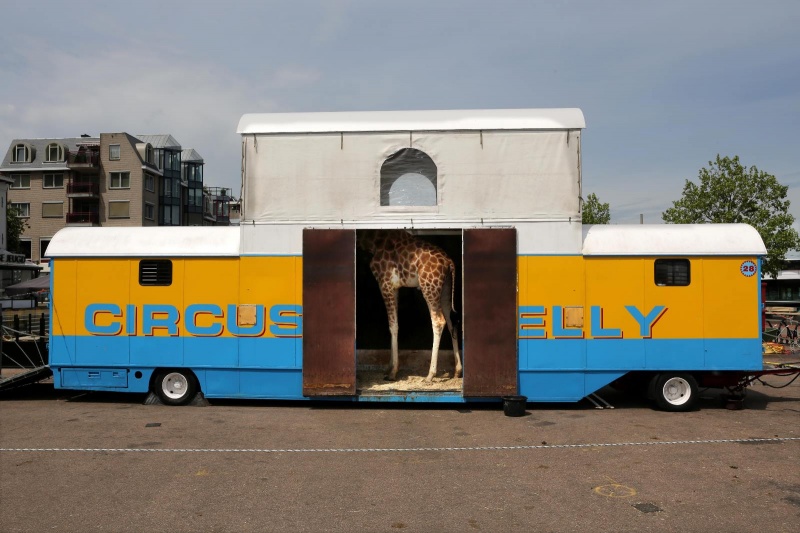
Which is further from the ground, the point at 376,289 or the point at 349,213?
the point at 349,213

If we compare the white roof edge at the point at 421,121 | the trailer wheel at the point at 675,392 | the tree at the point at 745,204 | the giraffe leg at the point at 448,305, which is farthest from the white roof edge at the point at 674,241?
the tree at the point at 745,204

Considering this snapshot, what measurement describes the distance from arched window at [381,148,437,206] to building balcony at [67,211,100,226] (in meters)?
47.8

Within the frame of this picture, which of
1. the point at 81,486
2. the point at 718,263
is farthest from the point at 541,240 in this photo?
the point at 81,486

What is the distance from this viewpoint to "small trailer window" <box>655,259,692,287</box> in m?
11.0

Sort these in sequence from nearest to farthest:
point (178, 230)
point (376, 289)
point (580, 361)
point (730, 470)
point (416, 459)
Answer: point (730, 470) → point (416, 459) → point (580, 361) → point (178, 230) → point (376, 289)

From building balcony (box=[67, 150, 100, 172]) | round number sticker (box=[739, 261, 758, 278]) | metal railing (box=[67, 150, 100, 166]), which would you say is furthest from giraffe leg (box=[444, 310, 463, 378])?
metal railing (box=[67, 150, 100, 166])

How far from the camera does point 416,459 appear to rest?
26.2 ft

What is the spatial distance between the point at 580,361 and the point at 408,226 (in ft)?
12.8

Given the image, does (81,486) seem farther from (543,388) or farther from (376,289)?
(376,289)

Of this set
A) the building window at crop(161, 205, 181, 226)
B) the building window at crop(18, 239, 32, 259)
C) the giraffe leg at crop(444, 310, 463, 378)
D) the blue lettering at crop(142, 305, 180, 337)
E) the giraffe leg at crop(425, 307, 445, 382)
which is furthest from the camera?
the building window at crop(161, 205, 181, 226)

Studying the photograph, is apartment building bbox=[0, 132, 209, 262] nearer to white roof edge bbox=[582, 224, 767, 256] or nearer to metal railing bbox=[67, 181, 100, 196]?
metal railing bbox=[67, 181, 100, 196]

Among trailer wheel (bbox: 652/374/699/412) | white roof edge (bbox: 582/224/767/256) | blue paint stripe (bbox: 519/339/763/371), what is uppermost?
white roof edge (bbox: 582/224/767/256)

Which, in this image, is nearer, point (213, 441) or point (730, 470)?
point (730, 470)

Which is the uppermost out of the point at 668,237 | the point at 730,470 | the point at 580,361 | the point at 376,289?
the point at 668,237
